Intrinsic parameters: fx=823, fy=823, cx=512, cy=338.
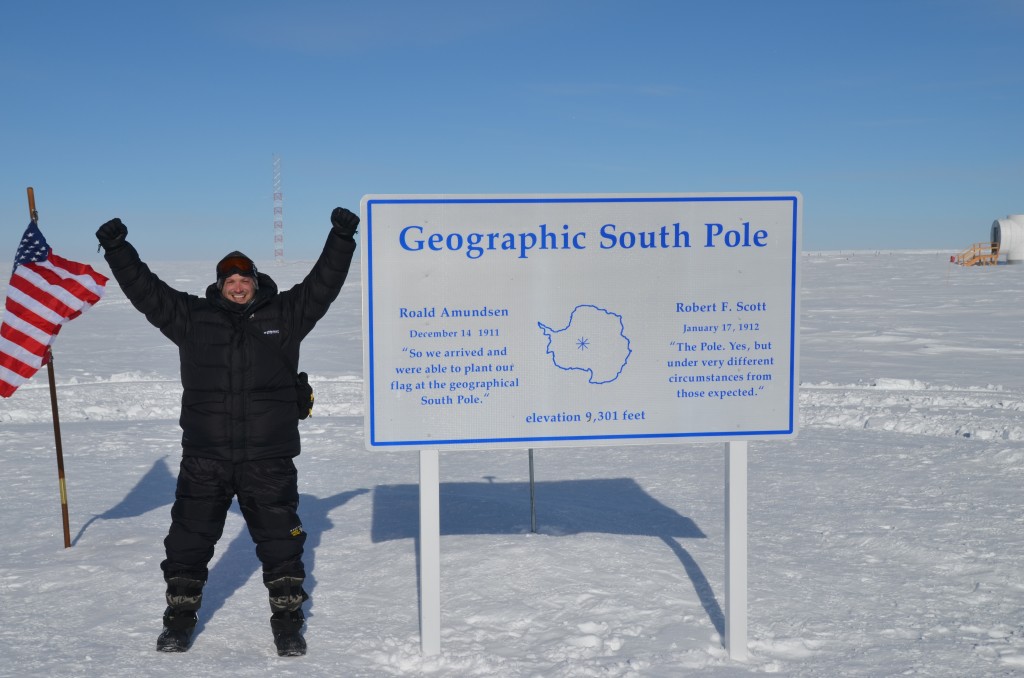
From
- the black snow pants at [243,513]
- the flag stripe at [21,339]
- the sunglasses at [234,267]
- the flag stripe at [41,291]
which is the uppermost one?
the sunglasses at [234,267]

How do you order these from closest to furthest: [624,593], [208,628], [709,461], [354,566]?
[208,628] → [624,593] → [354,566] → [709,461]

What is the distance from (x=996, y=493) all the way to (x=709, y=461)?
7.35 feet

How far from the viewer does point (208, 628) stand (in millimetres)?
3928

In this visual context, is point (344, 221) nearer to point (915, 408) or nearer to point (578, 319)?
point (578, 319)

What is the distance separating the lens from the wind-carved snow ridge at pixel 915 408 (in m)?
8.31

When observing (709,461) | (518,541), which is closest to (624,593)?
(518,541)

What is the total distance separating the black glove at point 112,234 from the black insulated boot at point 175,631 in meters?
1.63

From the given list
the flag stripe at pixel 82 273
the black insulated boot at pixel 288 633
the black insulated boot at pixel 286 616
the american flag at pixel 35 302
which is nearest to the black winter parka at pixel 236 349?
the black insulated boot at pixel 286 616

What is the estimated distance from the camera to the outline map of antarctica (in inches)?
143

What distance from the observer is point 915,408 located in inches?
369

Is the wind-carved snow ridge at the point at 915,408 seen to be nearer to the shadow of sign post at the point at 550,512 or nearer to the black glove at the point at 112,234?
the shadow of sign post at the point at 550,512

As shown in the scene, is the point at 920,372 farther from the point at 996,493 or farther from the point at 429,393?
the point at 429,393

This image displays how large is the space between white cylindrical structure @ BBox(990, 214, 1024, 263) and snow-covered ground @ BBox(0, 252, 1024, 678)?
132 ft

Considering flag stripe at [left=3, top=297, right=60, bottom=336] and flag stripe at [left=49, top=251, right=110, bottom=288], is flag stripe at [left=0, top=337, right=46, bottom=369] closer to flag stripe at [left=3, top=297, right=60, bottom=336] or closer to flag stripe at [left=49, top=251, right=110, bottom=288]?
flag stripe at [left=3, top=297, right=60, bottom=336]
